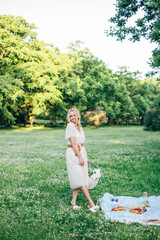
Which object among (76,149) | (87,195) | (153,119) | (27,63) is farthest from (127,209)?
(27,63)

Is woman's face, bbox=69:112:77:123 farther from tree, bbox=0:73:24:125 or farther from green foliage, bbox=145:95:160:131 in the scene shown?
green foliage, bbox=145:95:160:131

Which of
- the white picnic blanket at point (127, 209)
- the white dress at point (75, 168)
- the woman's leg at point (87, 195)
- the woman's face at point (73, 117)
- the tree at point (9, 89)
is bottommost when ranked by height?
the white picnic blanket at point (127, 209)

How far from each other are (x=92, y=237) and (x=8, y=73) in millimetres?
35146

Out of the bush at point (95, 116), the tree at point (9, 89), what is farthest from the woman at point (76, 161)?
the bush at point (95, 116)

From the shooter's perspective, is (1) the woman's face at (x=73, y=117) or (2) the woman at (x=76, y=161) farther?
(1) the woman's face at (x=73, y=117)

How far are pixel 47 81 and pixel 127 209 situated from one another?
116 feet

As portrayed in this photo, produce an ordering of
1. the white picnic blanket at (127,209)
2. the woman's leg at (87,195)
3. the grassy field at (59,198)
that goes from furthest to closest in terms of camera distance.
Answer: the woman's leg at (87,195) < the white picnic blanket at (127,209) < the grassy field at (59,198)

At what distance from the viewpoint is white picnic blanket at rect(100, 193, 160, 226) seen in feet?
17.3

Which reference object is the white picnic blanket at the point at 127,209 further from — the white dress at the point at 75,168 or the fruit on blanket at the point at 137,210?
the white dress at the point at 75,168

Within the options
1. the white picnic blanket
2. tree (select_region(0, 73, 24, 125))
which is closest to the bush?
tree (select_region(0, 73, 24, 125))

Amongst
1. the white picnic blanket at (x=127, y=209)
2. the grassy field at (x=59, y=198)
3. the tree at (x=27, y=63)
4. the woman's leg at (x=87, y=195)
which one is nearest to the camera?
the grassy field at (x=59, y=198)

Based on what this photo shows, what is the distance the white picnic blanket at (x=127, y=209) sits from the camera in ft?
17.3

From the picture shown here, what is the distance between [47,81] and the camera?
129 feet

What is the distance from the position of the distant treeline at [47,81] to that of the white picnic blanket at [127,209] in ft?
100
